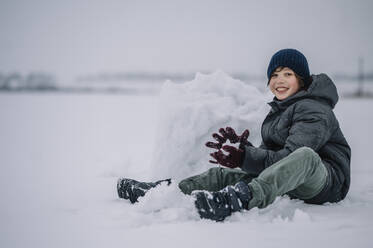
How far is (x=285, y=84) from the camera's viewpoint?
2.31m

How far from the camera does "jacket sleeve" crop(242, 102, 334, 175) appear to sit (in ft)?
6.17

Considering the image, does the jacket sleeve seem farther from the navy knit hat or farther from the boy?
the navy knit hat

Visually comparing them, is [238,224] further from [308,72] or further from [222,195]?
[308,72]

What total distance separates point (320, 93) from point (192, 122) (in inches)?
46.0

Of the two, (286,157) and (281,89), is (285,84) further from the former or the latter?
(286,157)

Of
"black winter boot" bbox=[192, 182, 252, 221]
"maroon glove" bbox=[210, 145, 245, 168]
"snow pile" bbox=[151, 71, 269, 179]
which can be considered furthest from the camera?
"snow pile" bbox=[151, 71, 269, 179]

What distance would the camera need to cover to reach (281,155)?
1.91m

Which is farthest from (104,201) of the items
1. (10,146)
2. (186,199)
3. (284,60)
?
(10,146)

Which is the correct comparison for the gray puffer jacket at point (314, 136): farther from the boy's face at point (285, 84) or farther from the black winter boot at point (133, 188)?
the black winter boot at point (133, 188)

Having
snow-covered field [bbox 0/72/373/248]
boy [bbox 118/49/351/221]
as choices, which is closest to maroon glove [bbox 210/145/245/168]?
boy [bbox 118/49/351/221]

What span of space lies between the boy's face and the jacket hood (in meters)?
0.15

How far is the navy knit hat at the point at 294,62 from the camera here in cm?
229

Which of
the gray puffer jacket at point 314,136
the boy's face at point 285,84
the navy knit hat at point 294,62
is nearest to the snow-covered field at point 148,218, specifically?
the gray puffer jacket at point 314,136

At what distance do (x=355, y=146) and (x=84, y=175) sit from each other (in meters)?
4.06
